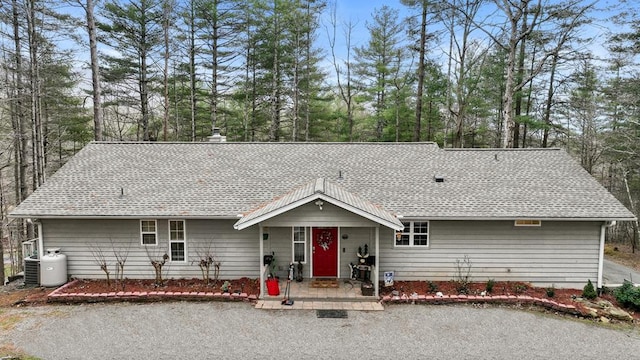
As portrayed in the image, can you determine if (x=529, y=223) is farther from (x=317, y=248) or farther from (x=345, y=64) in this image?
(x=345, y=64)

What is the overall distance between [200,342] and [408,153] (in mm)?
9702

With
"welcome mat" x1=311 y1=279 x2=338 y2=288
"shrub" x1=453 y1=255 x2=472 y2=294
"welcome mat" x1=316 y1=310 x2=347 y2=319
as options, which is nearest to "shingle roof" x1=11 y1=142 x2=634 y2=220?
"shrub" x1=453 y1=255 x2=472 y2=294

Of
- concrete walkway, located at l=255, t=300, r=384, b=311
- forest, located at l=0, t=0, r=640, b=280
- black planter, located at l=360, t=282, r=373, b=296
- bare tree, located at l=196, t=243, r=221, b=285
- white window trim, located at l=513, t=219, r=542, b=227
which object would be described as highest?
forest, located at l=0, t=0, r=640, b=280

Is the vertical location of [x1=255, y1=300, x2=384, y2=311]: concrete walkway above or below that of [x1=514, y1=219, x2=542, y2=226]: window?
below

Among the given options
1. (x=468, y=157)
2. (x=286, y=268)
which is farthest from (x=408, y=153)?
(x=286, y=268)

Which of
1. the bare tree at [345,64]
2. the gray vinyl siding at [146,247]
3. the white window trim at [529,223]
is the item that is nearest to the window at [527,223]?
the white window trim at [529,223]

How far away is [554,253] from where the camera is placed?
10.3 m

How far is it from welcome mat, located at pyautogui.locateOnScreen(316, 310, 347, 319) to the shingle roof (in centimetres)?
317

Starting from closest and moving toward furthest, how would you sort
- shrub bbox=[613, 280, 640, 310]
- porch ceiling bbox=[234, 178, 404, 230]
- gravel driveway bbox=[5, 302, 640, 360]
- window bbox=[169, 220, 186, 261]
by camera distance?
gravel driveway bbox=[5, 302, 640, 360] → porch ceiling bbox=[234, 178, 404, 230] → shrub bbox=[613, 280, 640, 310] → window bbox=[169, 220, 186, 261]

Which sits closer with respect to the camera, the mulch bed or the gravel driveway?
the gravel driveway

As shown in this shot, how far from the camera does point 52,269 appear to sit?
10.2m

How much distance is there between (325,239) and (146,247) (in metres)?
5.36

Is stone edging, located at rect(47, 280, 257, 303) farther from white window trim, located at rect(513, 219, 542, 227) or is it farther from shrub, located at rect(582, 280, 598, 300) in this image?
shrub, located at rect(582, 280, 598, 300)

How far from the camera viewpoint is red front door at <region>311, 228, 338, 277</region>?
10.7 meters
